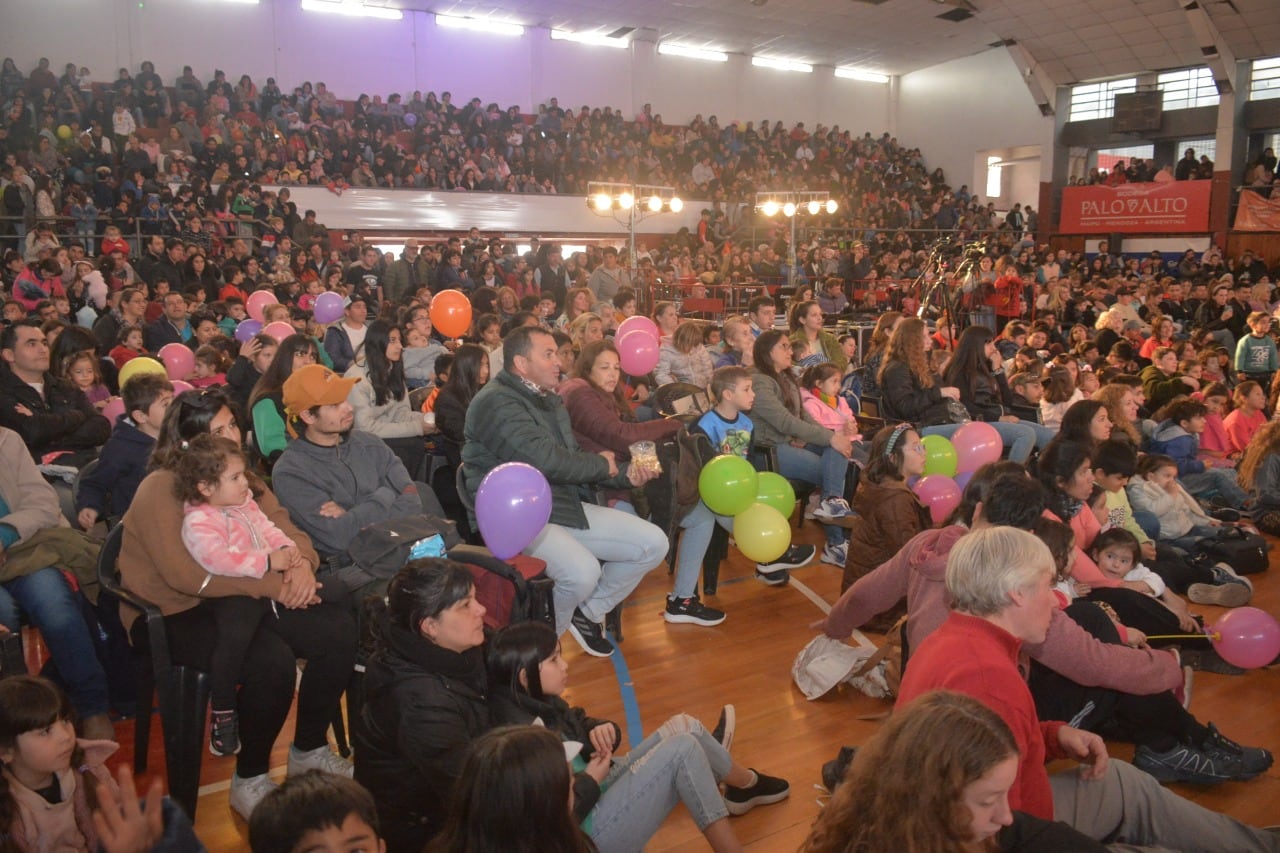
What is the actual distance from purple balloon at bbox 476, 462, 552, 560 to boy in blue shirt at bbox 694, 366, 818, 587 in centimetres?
130

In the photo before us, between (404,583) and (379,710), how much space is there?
27 centimetres

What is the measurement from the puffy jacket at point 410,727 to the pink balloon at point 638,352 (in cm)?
340

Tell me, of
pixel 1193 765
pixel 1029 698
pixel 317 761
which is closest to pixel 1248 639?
pixel 1193 765

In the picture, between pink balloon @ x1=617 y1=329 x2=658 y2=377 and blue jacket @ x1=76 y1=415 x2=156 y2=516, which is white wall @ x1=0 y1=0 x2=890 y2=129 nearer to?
pink balloon @ x1=617 y1=329 x2=658 y2=377

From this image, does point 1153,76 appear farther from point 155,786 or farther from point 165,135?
point 155,786

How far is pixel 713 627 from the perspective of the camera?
152 inches

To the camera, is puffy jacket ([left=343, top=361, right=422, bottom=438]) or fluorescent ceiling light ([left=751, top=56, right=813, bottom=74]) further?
fluorescent ceiling light ([left=751, top=56, right=813, bottom=74])

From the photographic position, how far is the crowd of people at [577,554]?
174 cm

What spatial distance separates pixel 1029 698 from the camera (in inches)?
74.4

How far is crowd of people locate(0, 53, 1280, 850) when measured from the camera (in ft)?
5.71

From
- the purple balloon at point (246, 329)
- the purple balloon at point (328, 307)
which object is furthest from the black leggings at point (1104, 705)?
the purple balloon at point (328, 307)

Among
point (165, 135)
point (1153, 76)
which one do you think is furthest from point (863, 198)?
point (165, 135)

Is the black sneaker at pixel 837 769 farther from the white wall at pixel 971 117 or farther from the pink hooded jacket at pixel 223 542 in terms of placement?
the white wall at pixel 971 117

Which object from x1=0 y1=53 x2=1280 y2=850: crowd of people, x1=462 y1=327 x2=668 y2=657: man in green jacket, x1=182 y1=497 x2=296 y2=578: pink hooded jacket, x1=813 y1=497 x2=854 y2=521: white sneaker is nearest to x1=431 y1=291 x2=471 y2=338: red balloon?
x1=0 y1=53 x2=1280 y2=850: crowd of people
